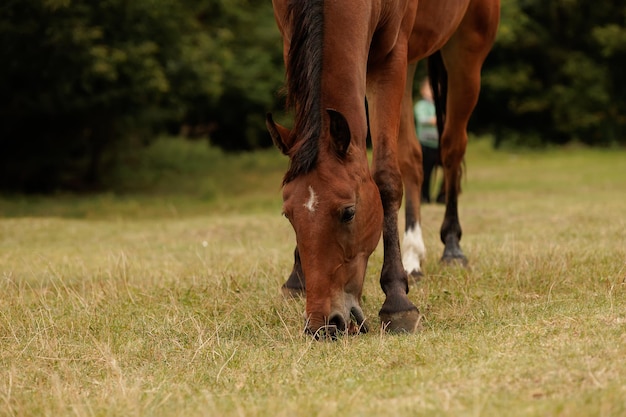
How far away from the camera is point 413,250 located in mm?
6867

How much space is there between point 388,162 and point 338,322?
108 cm

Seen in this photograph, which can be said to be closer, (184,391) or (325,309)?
(184,391)

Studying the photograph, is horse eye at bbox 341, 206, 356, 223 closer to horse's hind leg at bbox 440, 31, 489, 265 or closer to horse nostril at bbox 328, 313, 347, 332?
horse nostril at bbox 328, 313, 347, 332

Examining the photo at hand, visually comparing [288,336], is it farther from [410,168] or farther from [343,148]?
[410,168]

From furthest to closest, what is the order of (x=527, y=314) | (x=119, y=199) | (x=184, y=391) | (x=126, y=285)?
(x=119, y=199), (x=126, y=285), (x=527, y=314), (x=184, y=391)

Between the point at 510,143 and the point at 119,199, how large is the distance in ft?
48.6

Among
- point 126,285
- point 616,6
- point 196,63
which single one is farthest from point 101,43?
point 616,6

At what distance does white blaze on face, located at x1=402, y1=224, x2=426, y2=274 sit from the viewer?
6727 millimetres

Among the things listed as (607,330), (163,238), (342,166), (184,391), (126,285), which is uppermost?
(342,166)

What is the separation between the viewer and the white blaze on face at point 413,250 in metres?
6.73

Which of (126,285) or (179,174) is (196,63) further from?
(126,285)

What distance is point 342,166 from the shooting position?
14.9 ft

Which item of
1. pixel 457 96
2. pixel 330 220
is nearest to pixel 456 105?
pixel 457 96

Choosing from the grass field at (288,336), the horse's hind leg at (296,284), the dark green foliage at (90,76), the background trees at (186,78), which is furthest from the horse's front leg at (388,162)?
the dark green foliage at (90,76)
